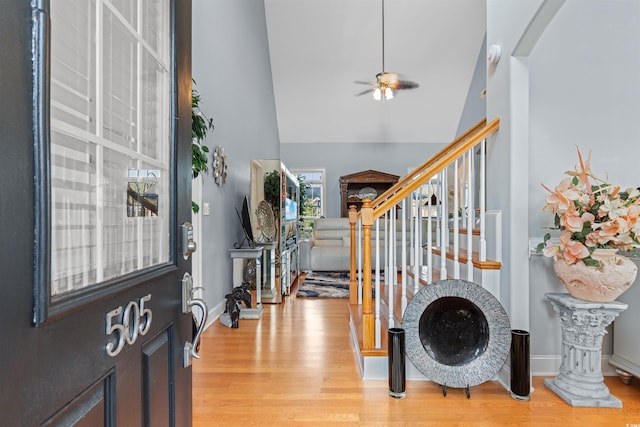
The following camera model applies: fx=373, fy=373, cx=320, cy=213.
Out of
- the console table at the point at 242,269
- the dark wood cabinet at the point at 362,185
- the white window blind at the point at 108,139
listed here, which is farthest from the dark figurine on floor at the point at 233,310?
the dark wood cabinet at the point at 362,185

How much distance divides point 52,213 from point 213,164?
324 cm

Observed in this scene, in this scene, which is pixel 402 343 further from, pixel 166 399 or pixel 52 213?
pixel 52 213

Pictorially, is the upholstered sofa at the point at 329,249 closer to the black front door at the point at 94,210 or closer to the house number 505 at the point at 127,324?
the black front door at the point at 94,210

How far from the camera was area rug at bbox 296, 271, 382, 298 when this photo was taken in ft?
16.2

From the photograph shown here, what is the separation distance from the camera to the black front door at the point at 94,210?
0.48m

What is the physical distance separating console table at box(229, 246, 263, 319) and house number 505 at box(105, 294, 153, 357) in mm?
3168

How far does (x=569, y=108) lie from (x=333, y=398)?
234 cm

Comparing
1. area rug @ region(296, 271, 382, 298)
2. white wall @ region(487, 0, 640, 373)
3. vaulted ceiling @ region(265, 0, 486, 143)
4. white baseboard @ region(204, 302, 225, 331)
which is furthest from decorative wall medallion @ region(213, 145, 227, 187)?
vaulted ceiling @ region(265, 0, 486, 143)

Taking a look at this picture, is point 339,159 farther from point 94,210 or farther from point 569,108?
point 94,210

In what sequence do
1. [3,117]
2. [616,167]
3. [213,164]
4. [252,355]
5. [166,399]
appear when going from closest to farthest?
[3,117]
[166,399]
[616,167]
[252,355]
[213,164]

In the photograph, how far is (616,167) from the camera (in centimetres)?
245

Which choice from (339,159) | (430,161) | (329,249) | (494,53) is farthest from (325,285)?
(339,159)

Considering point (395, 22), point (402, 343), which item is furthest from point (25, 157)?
point (395, 22)

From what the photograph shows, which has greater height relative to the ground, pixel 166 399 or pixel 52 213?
pixel 52 213
